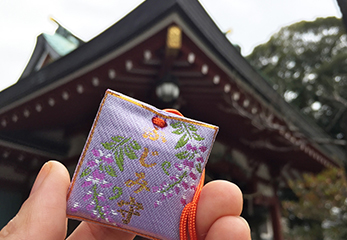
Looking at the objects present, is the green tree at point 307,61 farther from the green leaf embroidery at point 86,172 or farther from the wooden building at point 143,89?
the green leaf embroidery at point 86,172

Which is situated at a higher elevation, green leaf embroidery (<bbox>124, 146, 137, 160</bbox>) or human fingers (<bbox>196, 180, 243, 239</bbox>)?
green leaf embroidery (<bbox>124, 146, 137, 160</bbox>)

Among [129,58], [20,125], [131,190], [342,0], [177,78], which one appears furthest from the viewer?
[20,125]

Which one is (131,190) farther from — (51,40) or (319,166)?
(319,166)

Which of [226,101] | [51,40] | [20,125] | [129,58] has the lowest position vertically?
[226,101]

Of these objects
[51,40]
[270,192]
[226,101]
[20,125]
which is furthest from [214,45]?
[270,192]

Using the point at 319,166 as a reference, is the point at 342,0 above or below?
above

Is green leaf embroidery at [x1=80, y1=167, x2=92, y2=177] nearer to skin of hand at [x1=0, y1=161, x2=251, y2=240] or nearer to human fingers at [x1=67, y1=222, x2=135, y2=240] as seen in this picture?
skin of hand at [x1=0, y1=161, x2=251, y2=240]

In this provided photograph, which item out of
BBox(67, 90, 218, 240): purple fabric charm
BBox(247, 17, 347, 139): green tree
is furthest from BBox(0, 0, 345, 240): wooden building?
BBox(247, 17, 347, 139): green tree

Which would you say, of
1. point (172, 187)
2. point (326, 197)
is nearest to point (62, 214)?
point (172, 187)
